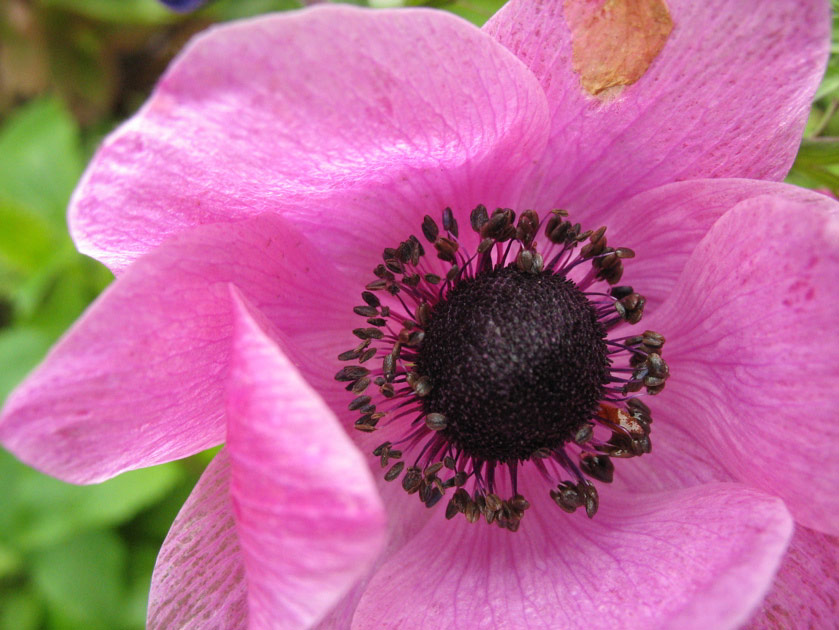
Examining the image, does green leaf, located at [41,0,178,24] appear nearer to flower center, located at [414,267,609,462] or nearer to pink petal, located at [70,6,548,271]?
pink petal, located at [70,6,548,271]

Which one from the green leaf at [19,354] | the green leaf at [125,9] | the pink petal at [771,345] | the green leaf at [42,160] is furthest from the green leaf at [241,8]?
the pink petal at [771,345]

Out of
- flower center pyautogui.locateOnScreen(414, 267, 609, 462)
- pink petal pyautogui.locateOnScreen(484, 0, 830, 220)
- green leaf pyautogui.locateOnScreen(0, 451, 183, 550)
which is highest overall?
pink petal pyautogui.locateOnScreen(484, 0, 830, 220)

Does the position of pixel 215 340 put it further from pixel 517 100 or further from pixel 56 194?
pixel 56 194

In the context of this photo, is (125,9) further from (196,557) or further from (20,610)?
(196,557)

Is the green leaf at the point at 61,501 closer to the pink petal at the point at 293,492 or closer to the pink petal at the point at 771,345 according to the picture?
the pink petal at the point at 293,492

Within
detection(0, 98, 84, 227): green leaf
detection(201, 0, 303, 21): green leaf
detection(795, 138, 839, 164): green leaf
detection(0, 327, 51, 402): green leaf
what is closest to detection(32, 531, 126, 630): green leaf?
detection(0, 327, 51, 402): green leaf

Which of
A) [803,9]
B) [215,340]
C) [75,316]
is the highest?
[803,9]

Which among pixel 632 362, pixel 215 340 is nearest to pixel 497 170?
pixel 632 362

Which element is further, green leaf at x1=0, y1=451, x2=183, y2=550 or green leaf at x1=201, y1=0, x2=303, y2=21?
green leaf at x1=201, y1=0, x2=303, y2=21
